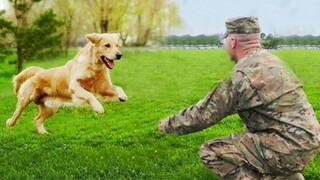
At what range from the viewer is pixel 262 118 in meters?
5.00

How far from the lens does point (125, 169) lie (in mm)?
7379

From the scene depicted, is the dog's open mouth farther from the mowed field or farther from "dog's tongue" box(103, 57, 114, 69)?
the mowed field

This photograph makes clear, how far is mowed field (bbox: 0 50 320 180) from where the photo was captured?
6.94 meters

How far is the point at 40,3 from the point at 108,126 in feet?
13.7

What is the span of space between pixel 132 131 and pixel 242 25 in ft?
18.0

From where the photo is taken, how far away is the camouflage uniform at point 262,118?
4.86m

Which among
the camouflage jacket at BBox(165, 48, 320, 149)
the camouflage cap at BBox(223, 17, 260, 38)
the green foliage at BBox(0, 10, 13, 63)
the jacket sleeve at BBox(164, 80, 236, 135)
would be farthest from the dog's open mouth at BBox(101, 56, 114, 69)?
the green foliage at BBox(0, 10, 13, 63)

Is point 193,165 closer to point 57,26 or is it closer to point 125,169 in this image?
point 125,169

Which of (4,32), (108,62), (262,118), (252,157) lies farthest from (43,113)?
(262,118)

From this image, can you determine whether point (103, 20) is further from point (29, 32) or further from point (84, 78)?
point (29, 32)

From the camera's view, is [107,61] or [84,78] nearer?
[107,61]

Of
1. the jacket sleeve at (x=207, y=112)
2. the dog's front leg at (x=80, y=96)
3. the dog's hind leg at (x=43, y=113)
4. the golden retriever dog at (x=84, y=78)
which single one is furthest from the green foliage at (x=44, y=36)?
the jacket sleeve at (x=207, y=112)

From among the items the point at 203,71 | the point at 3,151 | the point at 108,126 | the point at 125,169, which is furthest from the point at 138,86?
the point at 108,126

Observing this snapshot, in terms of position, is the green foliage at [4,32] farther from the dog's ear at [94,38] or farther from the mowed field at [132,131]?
the dog's ear at [94,38]
